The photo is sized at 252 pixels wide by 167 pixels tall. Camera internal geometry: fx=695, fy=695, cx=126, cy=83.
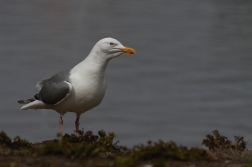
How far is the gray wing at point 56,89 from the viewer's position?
9223 millimetres

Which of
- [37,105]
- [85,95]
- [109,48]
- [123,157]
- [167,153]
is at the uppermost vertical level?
[109,48]

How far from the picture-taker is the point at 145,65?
68.9 ft

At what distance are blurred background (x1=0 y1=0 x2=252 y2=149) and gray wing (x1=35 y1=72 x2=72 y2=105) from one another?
3.78 meters

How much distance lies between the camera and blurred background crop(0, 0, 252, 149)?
15008mm

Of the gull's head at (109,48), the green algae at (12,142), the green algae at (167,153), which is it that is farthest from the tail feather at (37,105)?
the green algae at (167,153)

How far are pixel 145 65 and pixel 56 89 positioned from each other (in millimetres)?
11734

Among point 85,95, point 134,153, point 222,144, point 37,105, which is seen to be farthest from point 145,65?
point 134,153

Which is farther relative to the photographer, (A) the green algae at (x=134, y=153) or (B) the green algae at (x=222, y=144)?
(B) the green algae at (x=222, y=144)

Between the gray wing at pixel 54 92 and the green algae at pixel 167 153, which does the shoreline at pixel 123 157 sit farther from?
the gray wing at pixel 54 92

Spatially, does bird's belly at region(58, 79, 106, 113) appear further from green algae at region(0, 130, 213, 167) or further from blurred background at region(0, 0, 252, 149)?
blurred background at region(0, 0, 252, 149)

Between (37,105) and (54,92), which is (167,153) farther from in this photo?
(37,105)

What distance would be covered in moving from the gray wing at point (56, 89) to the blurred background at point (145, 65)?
149 inches

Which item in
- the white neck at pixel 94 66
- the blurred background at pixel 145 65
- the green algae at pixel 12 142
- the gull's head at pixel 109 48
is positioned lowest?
the green algae at pixel 12 142

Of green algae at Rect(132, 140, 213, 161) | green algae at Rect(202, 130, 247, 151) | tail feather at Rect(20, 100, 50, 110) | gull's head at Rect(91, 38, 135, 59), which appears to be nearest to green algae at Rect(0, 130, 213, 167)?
green algae at Rect(132, 140, 213, 161)
